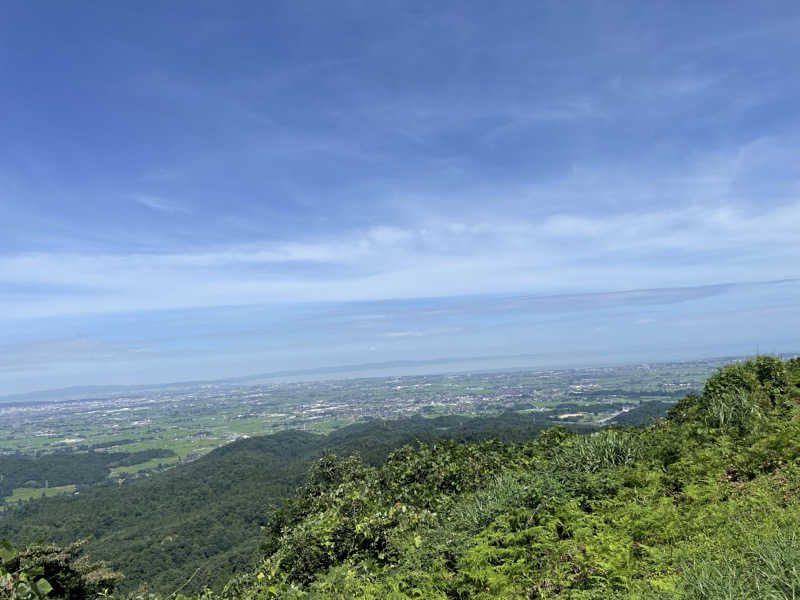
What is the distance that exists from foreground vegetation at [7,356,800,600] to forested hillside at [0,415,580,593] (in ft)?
104

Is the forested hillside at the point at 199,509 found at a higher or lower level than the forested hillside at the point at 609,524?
lower

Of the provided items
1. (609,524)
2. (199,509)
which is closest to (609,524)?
(609,524)

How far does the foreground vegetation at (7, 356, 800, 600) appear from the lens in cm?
520

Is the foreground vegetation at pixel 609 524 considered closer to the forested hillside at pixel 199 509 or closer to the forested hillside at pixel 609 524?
the forested hillside at pixel 609 524

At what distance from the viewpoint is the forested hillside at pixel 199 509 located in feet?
188

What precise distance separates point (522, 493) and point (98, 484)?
15465 centimetres

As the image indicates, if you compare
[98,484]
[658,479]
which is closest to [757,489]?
[658,479]

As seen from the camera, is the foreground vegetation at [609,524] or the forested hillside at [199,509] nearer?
the foreground vegetation at [609,524]

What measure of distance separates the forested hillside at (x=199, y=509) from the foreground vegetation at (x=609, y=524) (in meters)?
31.7

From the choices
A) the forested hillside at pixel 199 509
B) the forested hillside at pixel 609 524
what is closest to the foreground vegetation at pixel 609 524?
the forested hillside at pixel 609 524

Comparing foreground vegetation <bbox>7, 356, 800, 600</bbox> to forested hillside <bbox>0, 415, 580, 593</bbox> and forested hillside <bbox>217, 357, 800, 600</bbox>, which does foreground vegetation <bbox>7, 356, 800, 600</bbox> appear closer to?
forested hillside <bbox>217, 357, 800, 600</bbox>

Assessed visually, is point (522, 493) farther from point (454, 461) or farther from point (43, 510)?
point (43, 510)

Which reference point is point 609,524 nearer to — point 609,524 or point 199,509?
point 609,524

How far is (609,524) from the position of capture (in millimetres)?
7426
